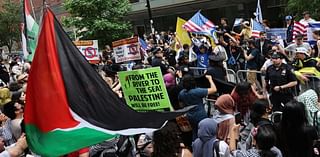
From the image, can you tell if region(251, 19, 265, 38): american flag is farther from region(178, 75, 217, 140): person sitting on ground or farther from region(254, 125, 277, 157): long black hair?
region(254, 125, 277, 157): long black hair

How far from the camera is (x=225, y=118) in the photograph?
512 centimetres

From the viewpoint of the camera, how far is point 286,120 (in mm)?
4742

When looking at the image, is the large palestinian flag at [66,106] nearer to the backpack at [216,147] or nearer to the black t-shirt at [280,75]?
the backpack at [216,147]

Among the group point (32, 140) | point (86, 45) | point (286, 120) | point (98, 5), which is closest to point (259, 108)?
point (286, 120)

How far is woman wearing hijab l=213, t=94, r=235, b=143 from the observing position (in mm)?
4980

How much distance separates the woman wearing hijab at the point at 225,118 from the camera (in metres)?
4.98

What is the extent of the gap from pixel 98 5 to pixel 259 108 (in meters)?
22.4

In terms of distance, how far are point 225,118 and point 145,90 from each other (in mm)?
1344

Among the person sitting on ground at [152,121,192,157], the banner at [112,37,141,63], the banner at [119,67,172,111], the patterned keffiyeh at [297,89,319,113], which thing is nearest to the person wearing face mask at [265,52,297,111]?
the patterned keffiyeh at [297,89,319,113]

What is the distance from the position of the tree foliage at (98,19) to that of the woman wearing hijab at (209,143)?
21928mm

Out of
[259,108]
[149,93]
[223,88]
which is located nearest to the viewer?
[259,108]

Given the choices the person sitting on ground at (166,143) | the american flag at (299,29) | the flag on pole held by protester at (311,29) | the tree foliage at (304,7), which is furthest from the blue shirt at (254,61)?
the person sitting on ground at (166,143)

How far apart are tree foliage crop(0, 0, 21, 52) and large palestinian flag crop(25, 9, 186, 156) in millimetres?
43278

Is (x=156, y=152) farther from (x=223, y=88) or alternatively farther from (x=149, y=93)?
(x=223, y=88)
